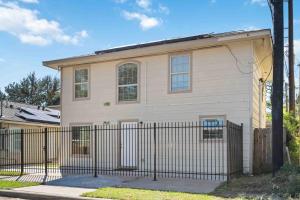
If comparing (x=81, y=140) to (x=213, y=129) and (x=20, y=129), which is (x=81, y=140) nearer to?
(x=20, y=129)

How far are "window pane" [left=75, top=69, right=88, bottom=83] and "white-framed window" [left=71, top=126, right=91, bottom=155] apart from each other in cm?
226

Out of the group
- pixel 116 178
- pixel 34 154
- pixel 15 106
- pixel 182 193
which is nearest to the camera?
pixel 182 193

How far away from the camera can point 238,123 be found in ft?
53.0

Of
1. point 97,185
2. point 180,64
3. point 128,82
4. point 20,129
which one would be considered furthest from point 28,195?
point 20,129

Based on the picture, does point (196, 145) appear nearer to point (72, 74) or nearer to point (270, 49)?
point (270, 49)

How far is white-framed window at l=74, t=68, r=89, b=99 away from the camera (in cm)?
2020

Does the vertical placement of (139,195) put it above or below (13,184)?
above

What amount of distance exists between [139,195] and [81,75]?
10048 mm

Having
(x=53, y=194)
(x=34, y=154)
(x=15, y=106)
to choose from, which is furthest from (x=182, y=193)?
(x=15, y=106)

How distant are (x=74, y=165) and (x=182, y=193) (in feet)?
30.1

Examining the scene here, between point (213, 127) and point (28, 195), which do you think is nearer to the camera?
point (28, 195)

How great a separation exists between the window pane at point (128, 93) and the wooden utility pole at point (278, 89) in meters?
6.78

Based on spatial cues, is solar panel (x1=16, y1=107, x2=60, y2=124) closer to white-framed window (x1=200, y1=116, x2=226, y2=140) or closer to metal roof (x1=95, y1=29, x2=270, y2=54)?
metal roof (x1=95, y1=29, x2=270, y2=54)

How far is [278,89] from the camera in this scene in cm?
1388
